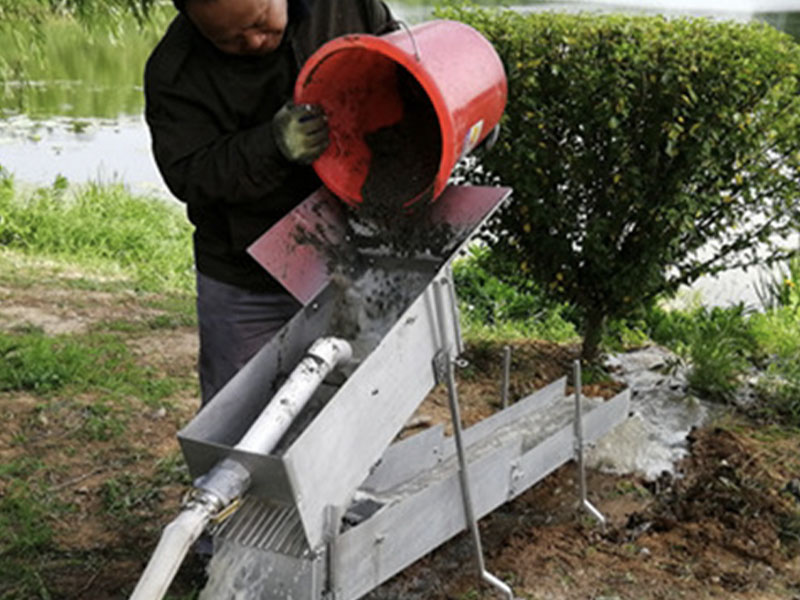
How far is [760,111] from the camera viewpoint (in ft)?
14.4

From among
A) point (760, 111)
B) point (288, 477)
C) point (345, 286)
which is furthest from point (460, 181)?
point (288, 477)

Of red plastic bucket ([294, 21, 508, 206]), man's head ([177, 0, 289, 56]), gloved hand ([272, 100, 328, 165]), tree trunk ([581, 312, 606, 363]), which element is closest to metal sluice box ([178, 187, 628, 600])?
red plastic bucket ([294, 21, 508, 206])

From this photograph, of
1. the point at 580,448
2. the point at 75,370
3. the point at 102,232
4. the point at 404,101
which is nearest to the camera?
the point at 404,101

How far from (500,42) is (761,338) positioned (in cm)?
227

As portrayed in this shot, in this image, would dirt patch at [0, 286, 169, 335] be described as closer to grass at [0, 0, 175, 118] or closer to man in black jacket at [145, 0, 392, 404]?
man in black jacket at [145, 0, 392, 404]

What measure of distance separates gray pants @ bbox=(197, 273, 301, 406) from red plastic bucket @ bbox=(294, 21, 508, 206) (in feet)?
1.46

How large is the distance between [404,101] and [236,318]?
32.6 inches

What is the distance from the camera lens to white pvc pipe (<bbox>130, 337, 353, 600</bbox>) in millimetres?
1679

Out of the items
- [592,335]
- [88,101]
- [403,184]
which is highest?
[403,184]

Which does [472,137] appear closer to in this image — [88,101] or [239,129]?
Result: [239,129]

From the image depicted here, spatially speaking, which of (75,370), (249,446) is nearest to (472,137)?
(249,446)

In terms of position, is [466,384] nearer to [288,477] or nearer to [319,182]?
[319,182]

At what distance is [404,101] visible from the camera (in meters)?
2.88

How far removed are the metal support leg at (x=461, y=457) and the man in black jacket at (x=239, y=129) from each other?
0.56m
